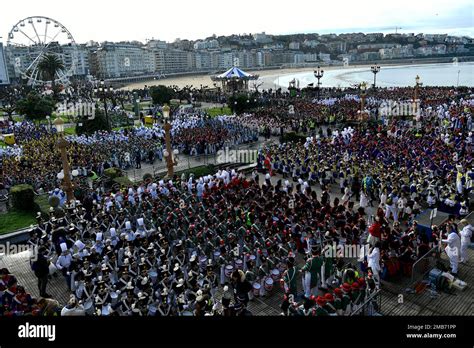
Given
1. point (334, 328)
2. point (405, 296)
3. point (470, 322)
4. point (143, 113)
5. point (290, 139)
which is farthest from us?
point (143, 113)

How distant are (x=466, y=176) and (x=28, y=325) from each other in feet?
56.0

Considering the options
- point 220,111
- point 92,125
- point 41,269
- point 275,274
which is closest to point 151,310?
point 275,274

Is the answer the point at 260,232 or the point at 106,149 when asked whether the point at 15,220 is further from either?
the point at 260,232

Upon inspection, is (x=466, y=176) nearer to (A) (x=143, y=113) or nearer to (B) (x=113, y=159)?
(B) (x=113, y=159)

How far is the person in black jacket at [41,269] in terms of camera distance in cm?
1006

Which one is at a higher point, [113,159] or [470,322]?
[470,322]

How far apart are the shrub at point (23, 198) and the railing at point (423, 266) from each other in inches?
614

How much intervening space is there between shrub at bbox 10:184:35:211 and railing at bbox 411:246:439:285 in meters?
15.6

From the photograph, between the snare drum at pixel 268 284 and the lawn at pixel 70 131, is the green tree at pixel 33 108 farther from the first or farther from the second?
the snare drum at pixel 268 284

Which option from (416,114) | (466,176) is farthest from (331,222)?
(416,114)

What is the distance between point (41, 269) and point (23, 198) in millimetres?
8434

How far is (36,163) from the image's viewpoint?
71.9 feet

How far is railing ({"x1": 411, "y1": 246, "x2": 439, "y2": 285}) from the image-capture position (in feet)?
33.4

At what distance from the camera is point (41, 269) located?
1011 centimetres
